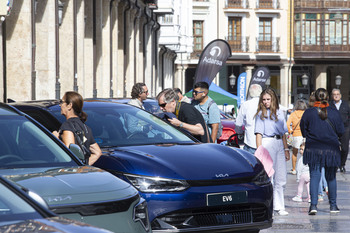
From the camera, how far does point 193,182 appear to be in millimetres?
7410

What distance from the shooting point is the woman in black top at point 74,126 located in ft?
26.0

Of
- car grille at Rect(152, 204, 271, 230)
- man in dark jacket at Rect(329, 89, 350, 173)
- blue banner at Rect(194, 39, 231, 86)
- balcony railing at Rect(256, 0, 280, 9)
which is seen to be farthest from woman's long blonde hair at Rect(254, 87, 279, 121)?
balcony railing at Rect(256, 0, 280, 9)

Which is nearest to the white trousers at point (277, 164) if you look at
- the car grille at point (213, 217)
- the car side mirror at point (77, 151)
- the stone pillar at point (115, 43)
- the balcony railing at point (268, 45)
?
the car grille at point (213, 217)

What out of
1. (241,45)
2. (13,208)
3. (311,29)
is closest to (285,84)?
(241,45)

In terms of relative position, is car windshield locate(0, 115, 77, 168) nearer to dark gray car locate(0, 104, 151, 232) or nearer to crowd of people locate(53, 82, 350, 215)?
dark gray car locate(0, 104, 151, 232)

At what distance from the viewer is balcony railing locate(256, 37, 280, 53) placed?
7206 centimetres

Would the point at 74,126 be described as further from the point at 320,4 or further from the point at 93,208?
the point at 320,4

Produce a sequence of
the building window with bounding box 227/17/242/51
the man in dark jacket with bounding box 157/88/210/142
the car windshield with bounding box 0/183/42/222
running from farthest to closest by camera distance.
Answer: the building window with bounding box 227/17/242/51
the man in dark jacket with bounding box 157/88/210/142
the car windshield with bounding box 0/183/42/222

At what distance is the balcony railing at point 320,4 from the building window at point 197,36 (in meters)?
8.66

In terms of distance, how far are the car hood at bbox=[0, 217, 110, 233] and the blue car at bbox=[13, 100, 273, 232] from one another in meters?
3.37

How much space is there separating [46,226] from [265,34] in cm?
7010

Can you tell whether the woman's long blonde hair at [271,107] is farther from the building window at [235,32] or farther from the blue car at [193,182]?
the building window at [235,32]

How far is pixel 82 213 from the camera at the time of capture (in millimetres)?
5344

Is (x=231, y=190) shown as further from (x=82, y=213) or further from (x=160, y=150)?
(x=82, y=213)
